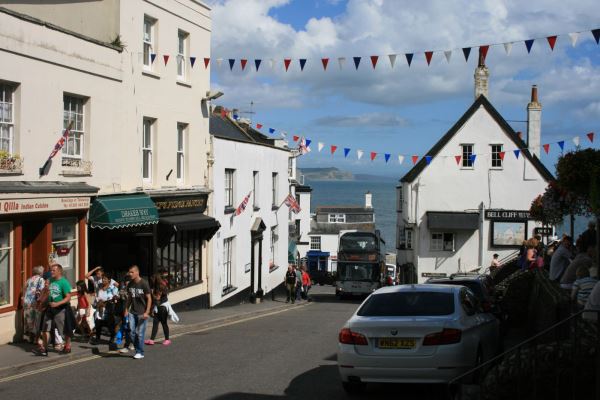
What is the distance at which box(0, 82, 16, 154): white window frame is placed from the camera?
50.6ft

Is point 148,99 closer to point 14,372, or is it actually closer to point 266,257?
point 14,372

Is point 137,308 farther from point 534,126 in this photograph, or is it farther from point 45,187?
point 534,126

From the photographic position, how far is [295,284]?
35.3 metres

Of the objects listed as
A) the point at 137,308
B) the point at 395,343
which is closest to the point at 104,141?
the point at 137,308

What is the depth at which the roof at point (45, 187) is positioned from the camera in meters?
14.9

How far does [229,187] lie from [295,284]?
8.20 m

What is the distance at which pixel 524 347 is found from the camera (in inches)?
326

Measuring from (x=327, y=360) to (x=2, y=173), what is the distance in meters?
7.37

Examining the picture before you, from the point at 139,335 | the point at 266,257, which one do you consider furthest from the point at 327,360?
the point at 266,257

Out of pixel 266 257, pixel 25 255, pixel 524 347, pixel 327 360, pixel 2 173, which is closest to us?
pixel 524 347

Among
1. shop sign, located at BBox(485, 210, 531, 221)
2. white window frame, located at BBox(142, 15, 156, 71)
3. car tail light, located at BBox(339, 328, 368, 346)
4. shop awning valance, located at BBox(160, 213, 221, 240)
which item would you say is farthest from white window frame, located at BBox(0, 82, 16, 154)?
shop sign, located at BBox(485, 210, 531, 221)

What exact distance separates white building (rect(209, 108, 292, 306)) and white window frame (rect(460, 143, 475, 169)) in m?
11.9

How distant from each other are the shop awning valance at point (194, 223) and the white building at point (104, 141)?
54 mm

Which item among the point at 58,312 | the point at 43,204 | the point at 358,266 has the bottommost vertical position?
the point at 358,266
